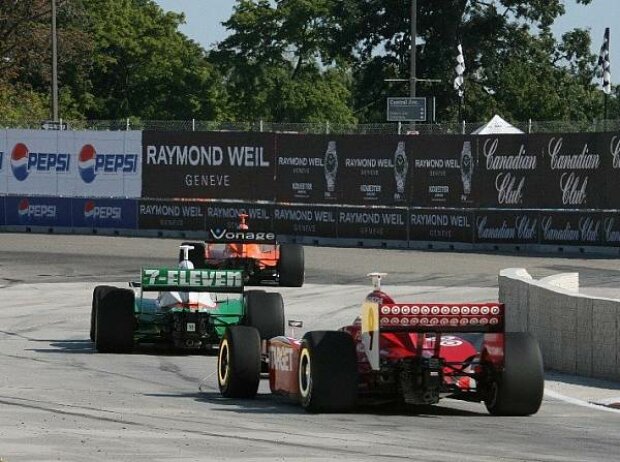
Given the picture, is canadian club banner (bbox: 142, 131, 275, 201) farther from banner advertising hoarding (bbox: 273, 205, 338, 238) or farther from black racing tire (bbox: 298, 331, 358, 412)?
black racing tire (bbox: 298, 331, 358, 412)

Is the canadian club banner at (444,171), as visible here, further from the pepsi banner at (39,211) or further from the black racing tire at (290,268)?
the black racing tire at (290,268)

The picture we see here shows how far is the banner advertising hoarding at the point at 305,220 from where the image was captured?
42.6 m

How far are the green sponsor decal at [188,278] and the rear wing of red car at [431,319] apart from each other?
5.89 meters

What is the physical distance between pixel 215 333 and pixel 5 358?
93.5 inches

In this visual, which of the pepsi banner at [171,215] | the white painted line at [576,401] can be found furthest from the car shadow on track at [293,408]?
the pepsi banner at [171,215]

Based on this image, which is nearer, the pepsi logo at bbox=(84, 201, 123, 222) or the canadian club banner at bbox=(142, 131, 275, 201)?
the canadian club banner at bbox=(142, 131, 275, 201)

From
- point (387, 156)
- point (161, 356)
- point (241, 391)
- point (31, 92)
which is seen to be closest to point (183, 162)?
point (387, 156)

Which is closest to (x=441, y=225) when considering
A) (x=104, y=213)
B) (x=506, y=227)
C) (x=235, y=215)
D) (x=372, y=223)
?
(x=506, y=227)

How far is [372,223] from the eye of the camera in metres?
41.9

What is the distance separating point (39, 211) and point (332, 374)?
114 feet

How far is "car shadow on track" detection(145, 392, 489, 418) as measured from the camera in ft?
45.1

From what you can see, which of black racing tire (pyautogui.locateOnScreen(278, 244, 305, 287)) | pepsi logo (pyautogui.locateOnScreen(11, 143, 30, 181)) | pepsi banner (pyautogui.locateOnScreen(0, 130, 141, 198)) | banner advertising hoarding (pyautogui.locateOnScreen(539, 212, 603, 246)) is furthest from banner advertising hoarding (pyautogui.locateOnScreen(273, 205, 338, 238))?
black racing tire (pyautogui.locateOnScreen(278, 244, 305, 287))

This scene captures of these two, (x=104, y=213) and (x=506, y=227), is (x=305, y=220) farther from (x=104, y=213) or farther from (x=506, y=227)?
(x=104, y=213)

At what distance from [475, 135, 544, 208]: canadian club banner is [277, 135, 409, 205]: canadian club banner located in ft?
7.66
